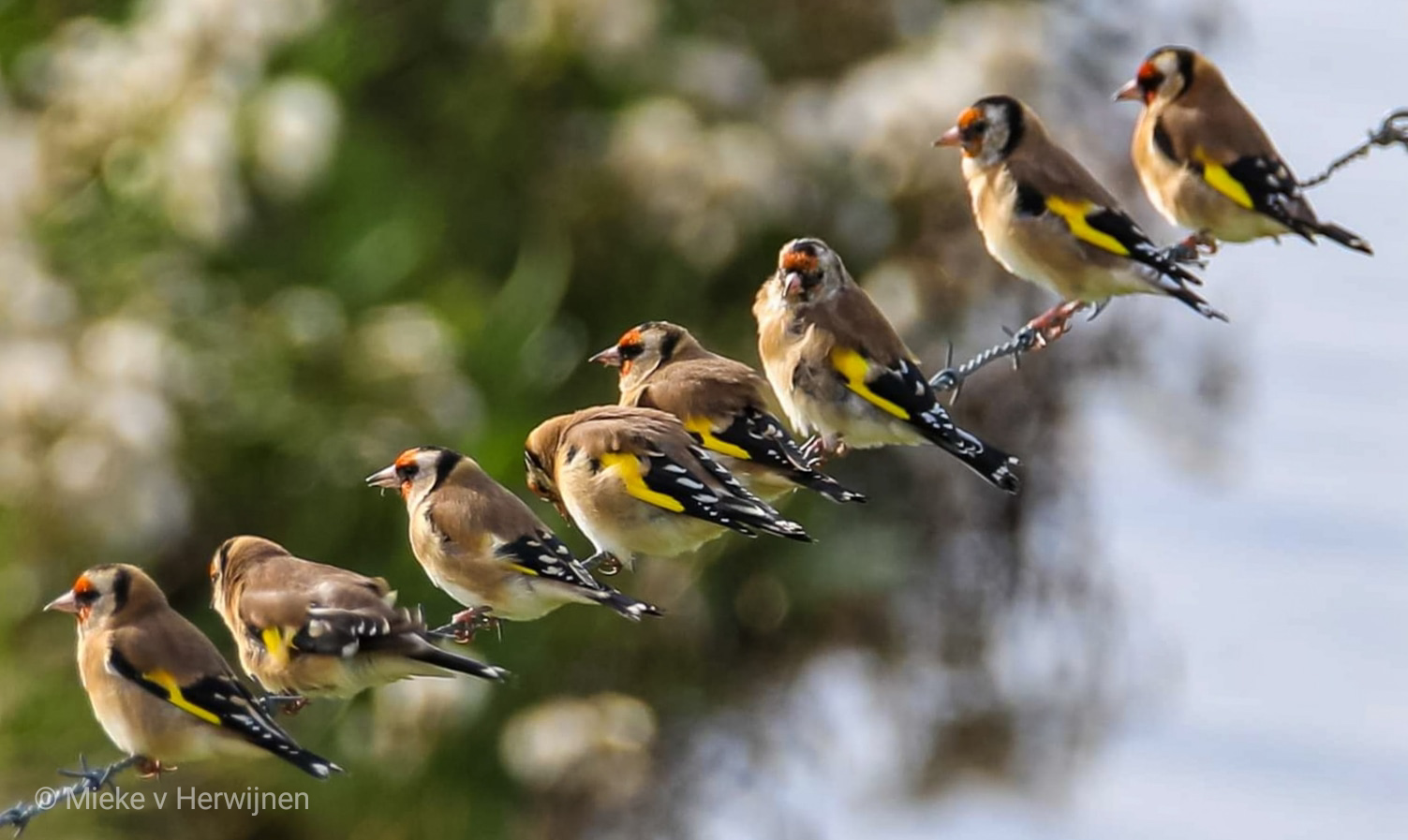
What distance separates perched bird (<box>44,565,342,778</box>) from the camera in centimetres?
434

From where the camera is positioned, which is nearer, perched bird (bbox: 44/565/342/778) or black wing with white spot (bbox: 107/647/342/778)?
black wing with white spot (bbox: 107/647/342/778)

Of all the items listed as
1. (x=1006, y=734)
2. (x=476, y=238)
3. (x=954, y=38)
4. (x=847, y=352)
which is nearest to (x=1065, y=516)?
(x=1006, y=734)

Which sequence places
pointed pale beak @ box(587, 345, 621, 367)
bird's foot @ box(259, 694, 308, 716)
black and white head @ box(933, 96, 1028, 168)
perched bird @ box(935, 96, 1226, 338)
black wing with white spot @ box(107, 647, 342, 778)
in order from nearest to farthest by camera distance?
black wing with white spot @ box(107, 647, 342, 778) → bird's foot @ box(259, 694, 308, 716) → pointed pale beak @ box(587, 345, 621, 367) → perched bird @ box(935, 96, 1226, 338) → black and white head @ box(933, 96, 1028, 168)

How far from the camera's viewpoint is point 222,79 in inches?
374

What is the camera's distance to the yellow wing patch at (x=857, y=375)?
196 inches

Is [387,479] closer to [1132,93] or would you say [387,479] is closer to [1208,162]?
[1208,162]

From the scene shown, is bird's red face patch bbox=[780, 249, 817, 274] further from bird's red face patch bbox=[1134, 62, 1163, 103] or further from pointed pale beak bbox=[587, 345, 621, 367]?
bird's red face patch bbox=[1134, 62, 1163, 103]

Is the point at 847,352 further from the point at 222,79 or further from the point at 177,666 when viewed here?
the point at 222,79

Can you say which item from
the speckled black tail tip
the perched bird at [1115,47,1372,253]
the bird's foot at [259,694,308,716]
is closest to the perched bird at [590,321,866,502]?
the speckled black tail tip

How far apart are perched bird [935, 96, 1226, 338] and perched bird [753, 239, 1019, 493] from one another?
12.1 inches

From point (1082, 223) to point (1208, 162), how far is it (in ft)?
1.00

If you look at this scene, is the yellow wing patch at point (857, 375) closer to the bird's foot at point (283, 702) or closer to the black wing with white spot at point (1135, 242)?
the black wing with white spot at point (1135, 242)

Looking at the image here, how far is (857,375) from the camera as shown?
5043mm

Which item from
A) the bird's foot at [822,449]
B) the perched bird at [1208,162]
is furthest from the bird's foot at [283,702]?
the perched bird at [1208,162]
